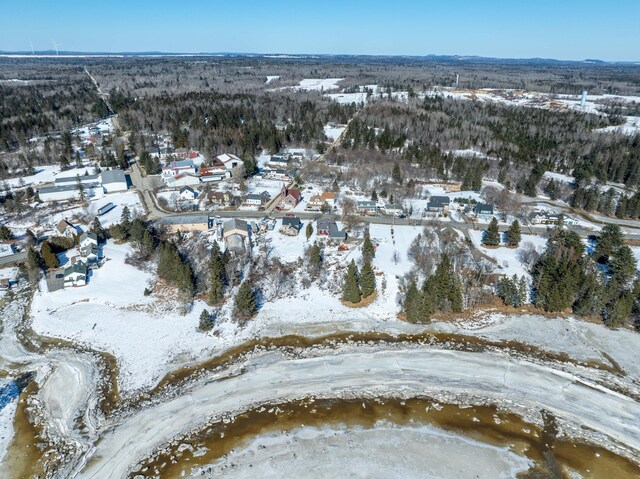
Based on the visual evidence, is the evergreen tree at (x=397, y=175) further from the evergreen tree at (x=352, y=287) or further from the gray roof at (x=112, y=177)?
the gray roof at (x=112, y=177)

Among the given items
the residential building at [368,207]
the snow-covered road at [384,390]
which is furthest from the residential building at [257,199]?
the snow-covered road at [384,390]

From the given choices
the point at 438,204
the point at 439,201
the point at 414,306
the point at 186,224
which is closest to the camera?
the point at 414,306

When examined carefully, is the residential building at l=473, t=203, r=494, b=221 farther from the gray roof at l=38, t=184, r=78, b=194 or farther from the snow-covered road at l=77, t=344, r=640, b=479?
the gray roof at l=38, t=184, r=78, b=194

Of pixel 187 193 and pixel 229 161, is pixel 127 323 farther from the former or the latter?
pixel 229 161

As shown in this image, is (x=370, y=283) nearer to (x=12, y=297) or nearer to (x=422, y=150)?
(x=12, y=297)

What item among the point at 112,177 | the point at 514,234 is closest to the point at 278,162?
the point at 112,177

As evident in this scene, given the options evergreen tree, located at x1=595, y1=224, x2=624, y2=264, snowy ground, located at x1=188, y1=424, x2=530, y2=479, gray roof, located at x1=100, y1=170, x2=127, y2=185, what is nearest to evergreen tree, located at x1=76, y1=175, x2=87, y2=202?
gray roof, located at x1=100, y1=170, x2=127, y2=185
